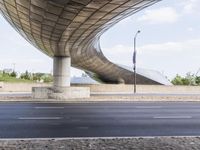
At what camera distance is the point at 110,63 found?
60250 mm

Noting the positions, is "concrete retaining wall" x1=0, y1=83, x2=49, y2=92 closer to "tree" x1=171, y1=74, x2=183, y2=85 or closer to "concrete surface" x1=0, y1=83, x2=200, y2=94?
"concrete surface" x1=0, y1=83, x2=200, y2=94

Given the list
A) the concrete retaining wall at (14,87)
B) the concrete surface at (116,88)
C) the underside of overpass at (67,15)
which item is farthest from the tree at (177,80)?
the underside of overpass at (67,15)

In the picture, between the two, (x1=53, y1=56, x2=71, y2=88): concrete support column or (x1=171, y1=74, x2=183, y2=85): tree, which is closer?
(x1=53, y1=56, x2=71, y2=88): concrete support column

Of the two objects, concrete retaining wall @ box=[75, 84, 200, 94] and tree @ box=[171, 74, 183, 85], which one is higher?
tree @ box=[171, 74, 183, 85]

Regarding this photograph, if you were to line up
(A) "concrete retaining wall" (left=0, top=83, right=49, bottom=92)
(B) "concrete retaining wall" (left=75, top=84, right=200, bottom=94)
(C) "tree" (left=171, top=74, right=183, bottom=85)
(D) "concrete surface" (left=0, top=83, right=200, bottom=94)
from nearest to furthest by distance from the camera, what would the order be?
1. (A) "concrete retaining wall" (left=0, top=83, right=49, bottom=92)
2. (D) "concrete surface" (left=0, top=83, right=200, bottom=94)
3. (B) "concrete retaining wall" (left=75, top=84, right=200, bottom=94)
4. (C) "tree" (left=171, top=74, right=183, bottom=85)

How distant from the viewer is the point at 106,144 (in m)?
9.32

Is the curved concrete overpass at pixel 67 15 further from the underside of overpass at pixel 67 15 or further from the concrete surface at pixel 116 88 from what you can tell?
the concrete surface at pixel 116 88

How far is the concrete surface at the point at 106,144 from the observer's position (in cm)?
891

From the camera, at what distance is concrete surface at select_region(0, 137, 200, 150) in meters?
8.91

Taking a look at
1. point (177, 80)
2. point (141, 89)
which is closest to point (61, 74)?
point (141, 89)

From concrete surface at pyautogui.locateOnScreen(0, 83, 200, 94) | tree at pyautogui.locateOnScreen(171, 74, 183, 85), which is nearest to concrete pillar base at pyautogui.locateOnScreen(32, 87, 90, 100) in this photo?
concrete surface at pyautogui.locateOnScreen(0, 83, 200, 94)

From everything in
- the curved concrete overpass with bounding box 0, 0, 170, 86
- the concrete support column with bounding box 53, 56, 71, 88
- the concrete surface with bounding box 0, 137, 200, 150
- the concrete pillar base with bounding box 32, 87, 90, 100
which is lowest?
the concrete surface with bounding box 0, 137, 200, 150

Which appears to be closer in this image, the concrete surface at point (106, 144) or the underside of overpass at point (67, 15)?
the concrete surface at point (106, 144)

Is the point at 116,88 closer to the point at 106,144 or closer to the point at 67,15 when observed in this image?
the point at 67,15
